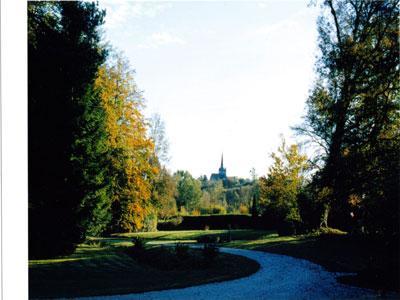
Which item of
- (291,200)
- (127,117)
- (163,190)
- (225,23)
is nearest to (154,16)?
(225,23)

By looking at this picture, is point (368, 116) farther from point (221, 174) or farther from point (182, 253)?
point (221, 174)

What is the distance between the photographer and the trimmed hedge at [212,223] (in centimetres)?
4194

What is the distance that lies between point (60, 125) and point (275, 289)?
11119mm

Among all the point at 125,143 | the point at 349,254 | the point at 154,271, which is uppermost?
the point at 125,143

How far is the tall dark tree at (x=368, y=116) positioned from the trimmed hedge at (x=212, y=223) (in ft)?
91.7

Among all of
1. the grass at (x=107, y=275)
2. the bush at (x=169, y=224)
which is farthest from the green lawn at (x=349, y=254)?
the bush at (x=169, y=224)

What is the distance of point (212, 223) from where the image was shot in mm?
43781

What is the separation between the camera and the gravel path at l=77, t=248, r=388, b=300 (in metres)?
9.65

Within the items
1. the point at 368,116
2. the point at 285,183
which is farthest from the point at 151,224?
the point at 368,116

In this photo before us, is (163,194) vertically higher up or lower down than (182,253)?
higher up

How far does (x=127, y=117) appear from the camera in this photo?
73.0 feet

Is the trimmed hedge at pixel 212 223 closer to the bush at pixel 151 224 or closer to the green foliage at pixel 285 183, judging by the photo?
the bush at pixel 151 224

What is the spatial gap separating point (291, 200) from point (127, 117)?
14593 millimetres

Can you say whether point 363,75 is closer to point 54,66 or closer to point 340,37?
point 340,37
